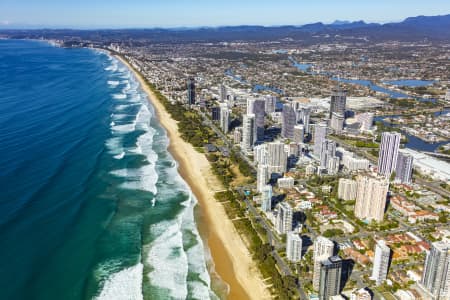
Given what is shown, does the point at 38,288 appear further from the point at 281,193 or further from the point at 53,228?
the point at 281,193

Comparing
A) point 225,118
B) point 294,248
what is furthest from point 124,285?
point 225,118

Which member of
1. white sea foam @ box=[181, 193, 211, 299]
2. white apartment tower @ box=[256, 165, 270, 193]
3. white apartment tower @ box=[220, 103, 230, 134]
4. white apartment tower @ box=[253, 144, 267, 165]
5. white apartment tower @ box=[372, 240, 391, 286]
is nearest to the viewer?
white sea foam @ box=[181, 193, 211, 299]

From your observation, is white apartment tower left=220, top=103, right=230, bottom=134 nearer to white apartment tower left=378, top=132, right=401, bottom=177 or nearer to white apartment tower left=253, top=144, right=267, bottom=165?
white apartment tower left=253, top=144, right=267, bottom=165

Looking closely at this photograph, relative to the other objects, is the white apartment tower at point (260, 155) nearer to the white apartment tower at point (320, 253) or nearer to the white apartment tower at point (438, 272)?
the white apartment tower at point (320, 253)

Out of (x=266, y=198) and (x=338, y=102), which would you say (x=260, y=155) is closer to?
(x=266, y=198)

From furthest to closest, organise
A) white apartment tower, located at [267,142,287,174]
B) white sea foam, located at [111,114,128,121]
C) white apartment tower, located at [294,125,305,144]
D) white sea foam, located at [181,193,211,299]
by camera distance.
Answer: white sea foam, located at [111,114,128,121]
white apartment tower, located at [294,125,305,144]
white apartment tower, located at [267,142,287,174]
white sea foam, located at [181,193,211,299]

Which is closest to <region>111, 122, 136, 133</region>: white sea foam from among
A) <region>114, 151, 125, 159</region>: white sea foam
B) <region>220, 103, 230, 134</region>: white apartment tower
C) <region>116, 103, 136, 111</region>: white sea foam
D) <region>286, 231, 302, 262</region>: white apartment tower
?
<region>114, 151, 125, 159</region>: white sea foam
